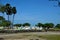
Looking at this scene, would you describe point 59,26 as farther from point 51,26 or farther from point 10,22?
point 10,22

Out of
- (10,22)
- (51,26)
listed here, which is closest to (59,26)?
(51,26)

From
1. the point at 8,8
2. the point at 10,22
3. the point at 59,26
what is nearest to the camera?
the point at 8,8

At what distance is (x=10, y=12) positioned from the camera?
92688 mm

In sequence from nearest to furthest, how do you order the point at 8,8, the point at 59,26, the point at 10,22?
the point at 8,8, the point at 10,22, the point at 59,26

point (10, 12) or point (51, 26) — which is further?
point (51, 26)

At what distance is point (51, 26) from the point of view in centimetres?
14638

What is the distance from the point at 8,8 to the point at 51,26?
2397 inches

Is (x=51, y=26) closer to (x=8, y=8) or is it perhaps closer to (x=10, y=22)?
(x=10, y=22)

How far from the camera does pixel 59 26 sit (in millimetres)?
140375

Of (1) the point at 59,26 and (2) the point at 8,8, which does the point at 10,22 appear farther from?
(1) the point at 59,26

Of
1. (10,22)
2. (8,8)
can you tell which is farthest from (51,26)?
(8,8)

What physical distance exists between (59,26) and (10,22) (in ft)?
163

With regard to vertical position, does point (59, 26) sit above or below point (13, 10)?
below

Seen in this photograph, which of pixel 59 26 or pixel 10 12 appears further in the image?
pixel 59 26
